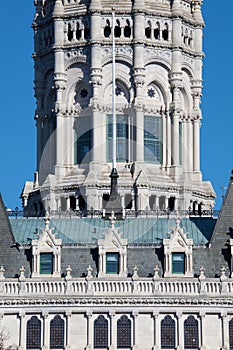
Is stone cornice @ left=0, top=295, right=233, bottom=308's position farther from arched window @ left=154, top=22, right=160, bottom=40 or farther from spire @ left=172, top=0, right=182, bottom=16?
spire @ left=172, top=0, right=182, bottom=16

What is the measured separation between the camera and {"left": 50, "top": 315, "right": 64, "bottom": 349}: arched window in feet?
380

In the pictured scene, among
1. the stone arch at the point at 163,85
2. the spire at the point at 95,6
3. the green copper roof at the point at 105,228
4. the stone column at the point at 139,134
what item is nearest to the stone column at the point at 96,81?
the spire at the point at 95,6

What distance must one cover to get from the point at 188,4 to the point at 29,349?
164 ft

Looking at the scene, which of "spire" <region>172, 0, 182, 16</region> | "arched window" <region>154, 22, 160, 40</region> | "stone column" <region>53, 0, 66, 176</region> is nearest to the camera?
"stone column" <region>53, 0, 66, 176</region>

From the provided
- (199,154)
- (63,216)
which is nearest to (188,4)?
(199,154)

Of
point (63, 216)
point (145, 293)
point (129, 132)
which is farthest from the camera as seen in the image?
point (129, 132)

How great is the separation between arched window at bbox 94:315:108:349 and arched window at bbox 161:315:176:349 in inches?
149

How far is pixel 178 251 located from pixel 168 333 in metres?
5.67

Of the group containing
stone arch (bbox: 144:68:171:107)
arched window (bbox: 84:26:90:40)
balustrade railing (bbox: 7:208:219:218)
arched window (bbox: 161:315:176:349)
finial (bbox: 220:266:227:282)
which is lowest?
arched window (bbox: 161:315:176:349)

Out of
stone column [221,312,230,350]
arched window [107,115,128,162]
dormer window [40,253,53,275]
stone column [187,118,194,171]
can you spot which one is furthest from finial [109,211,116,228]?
stone column [187,118,194,171]

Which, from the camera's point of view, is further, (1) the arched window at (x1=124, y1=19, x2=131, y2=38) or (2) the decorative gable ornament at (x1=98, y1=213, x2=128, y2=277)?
(1) the arched window at (x1=124, y1=19, x2=131, y2=38)

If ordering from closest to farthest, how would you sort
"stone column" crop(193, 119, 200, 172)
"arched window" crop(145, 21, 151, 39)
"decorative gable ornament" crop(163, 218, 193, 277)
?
"decorative gable ornament" crop(163, 218, 193, 277)
"arched window" crop(145, 21, 151, 39)
"stone column" crop(193, 119, 200, 172)

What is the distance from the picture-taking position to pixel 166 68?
152000 mm

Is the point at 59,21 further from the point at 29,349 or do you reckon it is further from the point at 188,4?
the point at 29,349
